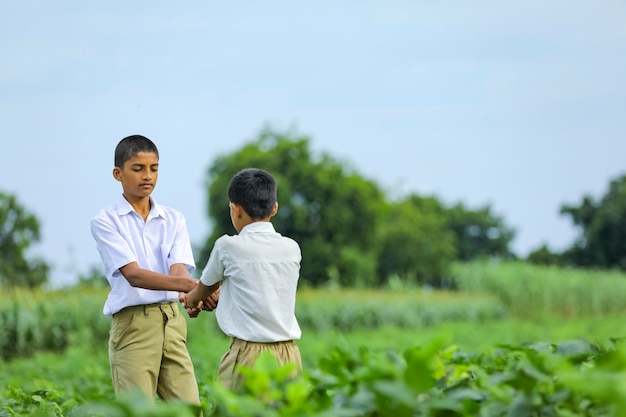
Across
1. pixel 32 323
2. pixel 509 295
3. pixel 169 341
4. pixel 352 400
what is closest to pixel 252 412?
pixel 352 400

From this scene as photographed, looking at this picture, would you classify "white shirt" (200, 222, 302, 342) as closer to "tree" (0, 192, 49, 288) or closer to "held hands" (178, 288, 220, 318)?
"held hands" (178, 288, 220, 318)

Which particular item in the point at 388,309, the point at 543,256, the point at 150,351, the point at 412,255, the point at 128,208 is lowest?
the point at 543,256

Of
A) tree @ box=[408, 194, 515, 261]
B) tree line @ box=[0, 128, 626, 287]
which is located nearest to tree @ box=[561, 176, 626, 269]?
tree line @ box=[0, 128, 626, 287]

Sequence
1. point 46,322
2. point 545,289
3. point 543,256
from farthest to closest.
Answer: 1. point 543,256
2. point 545,289
3. point 46,322

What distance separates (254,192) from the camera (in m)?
3.93

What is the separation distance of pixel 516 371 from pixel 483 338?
15487 millimetres

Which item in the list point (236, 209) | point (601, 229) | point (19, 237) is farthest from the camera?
point (601, 229)

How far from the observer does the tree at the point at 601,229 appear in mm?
46438

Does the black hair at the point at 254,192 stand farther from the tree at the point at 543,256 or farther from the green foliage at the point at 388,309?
the tree at the point at 543,256

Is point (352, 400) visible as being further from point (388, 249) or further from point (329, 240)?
point (388, 249)

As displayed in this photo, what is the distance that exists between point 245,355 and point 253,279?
31 cm

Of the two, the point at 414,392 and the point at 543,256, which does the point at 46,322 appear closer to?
the point at 414,392

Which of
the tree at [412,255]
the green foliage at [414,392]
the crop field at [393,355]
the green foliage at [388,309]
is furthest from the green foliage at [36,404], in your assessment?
the tree at [412,255]

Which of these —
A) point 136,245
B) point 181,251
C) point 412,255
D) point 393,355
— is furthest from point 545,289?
point 393,355
